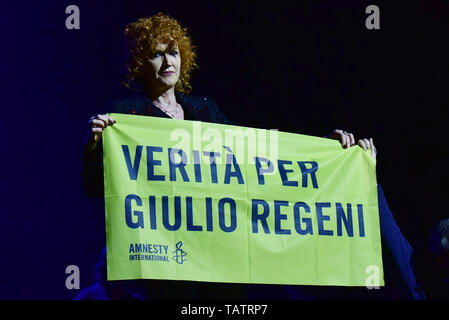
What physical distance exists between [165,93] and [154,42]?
1.11 ft

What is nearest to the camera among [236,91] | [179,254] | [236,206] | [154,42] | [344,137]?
[179,254]

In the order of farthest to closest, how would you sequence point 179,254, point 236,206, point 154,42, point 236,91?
point 236,91, point 154,42, point 236,206, point 179,254

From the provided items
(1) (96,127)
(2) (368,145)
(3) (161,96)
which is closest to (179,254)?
(1) (96,127)

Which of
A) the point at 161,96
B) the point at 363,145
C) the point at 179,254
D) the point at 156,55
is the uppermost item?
the point at 156,55

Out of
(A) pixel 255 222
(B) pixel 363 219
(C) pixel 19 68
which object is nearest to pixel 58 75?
(C) pixel 19 68

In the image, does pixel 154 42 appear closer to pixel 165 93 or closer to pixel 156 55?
pixel 156 55

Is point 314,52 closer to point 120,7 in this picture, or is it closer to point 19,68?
point 120,7

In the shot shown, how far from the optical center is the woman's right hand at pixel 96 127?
655cm

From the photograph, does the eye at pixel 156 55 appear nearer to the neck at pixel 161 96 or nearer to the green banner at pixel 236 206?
the neck at pixel 161 96

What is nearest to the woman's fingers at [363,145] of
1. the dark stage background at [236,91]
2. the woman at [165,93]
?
the woman at [165,93]

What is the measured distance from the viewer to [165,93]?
7227 millimetres

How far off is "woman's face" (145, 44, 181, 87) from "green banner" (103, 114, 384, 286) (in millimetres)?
499

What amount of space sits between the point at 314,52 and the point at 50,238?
228cm

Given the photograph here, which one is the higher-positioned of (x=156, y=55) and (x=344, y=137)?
(x=156, y=55)
